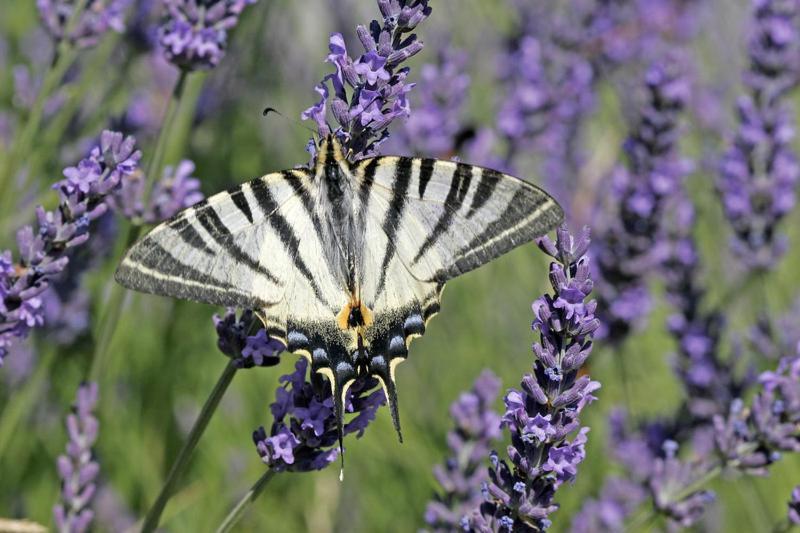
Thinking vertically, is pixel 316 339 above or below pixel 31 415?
above

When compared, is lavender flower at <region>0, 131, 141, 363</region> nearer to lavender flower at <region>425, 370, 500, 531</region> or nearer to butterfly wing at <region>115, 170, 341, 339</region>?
butterfly wing at <region>115, 170, 341, 339</region>

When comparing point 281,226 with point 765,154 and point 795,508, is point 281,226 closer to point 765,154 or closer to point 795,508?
point 795,508

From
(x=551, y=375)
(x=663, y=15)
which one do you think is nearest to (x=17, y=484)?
(x=551, y=375)

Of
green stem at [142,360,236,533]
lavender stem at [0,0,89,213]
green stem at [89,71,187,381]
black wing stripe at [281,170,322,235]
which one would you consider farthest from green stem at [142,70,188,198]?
green stem at [142,360,236,533]

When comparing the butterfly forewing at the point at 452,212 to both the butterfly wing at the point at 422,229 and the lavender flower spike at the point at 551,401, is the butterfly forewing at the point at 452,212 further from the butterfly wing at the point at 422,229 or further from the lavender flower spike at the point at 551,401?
the lavender flower spike at the point at 551,401

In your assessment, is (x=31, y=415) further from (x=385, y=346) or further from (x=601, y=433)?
(x=601, y=433)

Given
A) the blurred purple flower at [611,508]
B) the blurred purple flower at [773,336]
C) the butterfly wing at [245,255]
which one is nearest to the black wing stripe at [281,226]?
the butterfly wing at [245,255]

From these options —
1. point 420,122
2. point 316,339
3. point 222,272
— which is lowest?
point 420,122
